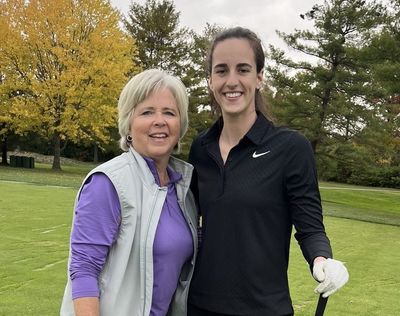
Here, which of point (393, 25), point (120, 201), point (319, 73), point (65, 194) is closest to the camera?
point (120, 201)

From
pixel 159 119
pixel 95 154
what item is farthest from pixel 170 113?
pixel 95 154

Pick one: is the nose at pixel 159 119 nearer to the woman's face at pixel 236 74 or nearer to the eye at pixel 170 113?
the eye at pixel 170 113

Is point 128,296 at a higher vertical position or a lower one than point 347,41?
lower

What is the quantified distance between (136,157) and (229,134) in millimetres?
478

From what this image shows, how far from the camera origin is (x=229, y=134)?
2.47m

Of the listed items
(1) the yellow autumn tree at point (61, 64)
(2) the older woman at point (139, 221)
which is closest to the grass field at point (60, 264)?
(2) the older woman at point (139, 221)

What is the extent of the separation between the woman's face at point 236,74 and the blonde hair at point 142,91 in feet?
0.66

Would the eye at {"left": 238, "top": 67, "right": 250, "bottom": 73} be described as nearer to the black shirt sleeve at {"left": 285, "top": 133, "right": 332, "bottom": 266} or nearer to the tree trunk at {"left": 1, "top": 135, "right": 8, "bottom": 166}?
the black shirt sleeve at {"left": 285, "top": 133, "right": 332, "bottom": 266}

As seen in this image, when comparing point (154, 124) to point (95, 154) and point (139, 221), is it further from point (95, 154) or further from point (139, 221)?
point (95, 154)

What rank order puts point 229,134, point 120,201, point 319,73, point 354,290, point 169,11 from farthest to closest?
point 169,11 < point 319,73 < point 354,290 < point 229,134 < point 120,201

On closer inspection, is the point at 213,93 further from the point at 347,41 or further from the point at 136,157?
the point at 347,41

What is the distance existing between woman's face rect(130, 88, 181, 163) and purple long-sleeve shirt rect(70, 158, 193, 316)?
31cm

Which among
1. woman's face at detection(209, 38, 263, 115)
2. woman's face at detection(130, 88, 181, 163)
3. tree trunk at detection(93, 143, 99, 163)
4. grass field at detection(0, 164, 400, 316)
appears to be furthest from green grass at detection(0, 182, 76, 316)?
tree trunk at detection(93, 143, 99, 163)

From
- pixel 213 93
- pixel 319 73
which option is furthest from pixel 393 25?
pixel 213 93
